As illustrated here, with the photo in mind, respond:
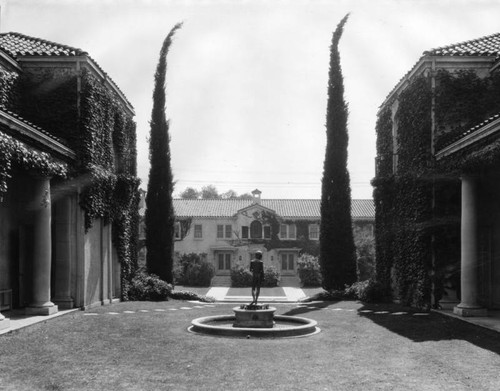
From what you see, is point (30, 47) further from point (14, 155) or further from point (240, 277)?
point (240, 277)

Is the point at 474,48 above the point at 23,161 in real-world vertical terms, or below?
above

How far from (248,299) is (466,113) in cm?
1569

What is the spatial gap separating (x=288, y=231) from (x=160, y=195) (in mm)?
20321

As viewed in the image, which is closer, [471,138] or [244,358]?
[244,358]

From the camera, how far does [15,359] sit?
374 inches

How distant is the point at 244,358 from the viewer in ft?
32.7

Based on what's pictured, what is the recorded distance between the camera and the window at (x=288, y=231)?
1806 inches

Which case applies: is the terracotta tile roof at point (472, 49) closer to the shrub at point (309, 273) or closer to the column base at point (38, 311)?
the column base at point (38, 311)

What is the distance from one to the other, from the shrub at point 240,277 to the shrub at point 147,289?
1602 centimetres

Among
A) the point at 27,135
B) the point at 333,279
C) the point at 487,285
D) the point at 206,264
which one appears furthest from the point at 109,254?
the point at 206,264

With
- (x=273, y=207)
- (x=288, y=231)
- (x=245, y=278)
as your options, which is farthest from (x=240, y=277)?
(x=273, y=207)

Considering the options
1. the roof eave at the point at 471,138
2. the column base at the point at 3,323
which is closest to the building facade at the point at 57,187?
the column base at the point at 3,323

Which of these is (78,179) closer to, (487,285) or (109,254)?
(109,254)

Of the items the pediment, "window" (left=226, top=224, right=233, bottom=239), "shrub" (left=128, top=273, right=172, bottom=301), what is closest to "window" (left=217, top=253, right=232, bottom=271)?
"window" (left=226, top=224, right=233, bottom=239)
